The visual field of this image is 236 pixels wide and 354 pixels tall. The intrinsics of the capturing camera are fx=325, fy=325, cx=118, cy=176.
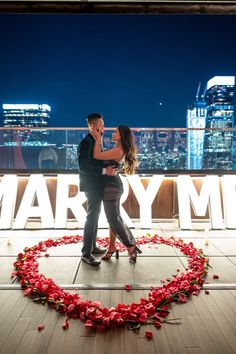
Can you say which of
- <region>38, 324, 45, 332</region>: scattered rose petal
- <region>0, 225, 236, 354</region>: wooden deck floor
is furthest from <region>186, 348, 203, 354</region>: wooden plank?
<region>38, 324, 45, 332</region>: scattered rose petal

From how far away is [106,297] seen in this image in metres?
3.26

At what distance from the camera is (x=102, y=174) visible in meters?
4.22

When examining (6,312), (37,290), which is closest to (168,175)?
(37,290)

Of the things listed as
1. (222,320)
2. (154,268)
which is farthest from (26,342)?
(154,268)

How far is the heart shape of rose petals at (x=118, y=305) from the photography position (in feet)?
9.21

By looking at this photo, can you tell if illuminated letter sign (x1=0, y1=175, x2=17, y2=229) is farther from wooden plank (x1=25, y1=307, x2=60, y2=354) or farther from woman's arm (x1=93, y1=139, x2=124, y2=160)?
wooden plank (x1=25, y1=307, x2=60, y2=354)

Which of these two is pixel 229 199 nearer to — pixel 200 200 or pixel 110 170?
pixel 200 200

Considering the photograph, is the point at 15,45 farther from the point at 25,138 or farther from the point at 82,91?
the point at 25,138

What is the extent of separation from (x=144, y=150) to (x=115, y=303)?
4.14 m

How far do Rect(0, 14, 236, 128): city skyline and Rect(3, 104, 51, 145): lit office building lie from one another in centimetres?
630

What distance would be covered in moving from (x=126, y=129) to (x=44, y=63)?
55.1 ft

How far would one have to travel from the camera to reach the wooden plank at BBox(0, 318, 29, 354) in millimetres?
2436

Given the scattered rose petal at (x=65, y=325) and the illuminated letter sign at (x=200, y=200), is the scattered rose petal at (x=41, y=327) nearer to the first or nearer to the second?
the scattered rose petal at (x=65, y=325)

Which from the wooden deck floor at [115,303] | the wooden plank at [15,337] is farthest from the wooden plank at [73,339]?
the wooden plank at [15,337]
